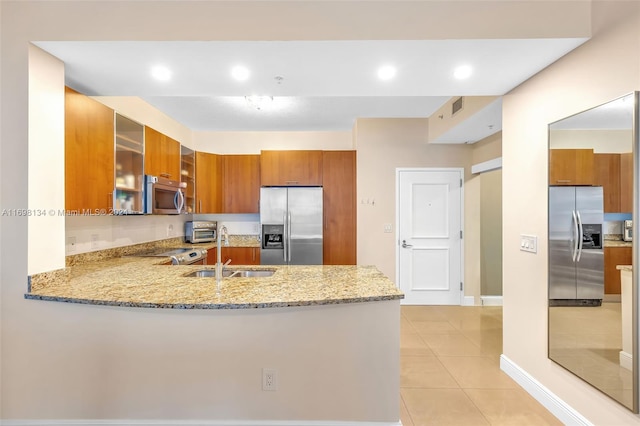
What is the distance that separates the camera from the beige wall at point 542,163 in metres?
1.68

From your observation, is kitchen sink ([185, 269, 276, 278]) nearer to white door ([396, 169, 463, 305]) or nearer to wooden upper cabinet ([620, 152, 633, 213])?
wooden upper cabinet ([620, 152, 633, 213])

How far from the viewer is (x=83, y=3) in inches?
73.7

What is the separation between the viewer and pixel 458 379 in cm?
259

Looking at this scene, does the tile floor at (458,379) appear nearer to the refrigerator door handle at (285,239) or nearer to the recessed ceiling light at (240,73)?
the refrigerator door handle at (285,239)

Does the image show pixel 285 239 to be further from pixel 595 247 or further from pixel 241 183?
pixel 595 247

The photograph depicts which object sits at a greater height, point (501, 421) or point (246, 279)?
point (246, 279)

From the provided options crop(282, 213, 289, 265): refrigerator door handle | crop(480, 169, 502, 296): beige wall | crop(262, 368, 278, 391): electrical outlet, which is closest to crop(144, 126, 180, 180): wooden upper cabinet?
crop(282, 213, 289, 265): refrigerator door handle

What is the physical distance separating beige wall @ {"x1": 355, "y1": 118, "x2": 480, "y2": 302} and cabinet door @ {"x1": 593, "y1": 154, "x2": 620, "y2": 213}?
2.86 m

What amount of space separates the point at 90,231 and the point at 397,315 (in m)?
2.94

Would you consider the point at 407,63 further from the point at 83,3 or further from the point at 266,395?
the point at 266,395

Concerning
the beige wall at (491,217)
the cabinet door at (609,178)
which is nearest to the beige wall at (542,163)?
the cabinet door at (609,178)

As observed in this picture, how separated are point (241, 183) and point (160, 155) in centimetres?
157

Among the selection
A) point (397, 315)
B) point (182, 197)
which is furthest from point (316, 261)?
point (397, 315)

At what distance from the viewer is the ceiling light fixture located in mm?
3656
